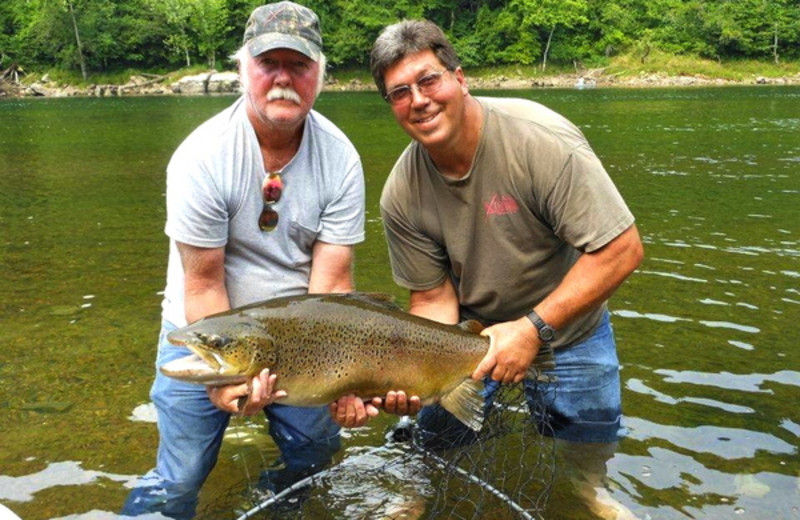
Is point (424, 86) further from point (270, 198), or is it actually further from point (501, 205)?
point (270, 198)

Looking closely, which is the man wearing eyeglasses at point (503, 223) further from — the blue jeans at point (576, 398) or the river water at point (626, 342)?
the river water at point (626, 342)

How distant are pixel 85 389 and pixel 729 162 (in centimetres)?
1714

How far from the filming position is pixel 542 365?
415cm

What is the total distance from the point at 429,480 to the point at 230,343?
6.87 feet

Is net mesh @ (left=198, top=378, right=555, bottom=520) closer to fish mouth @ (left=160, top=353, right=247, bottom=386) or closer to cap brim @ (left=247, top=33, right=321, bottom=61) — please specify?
fish mouth @ (left=160, top=353, right=247, bottom=386)

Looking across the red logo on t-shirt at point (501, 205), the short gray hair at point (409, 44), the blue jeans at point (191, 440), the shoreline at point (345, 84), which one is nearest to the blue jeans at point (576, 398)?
the blue jeans at point (191, 440)

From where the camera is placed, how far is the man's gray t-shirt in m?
3.63

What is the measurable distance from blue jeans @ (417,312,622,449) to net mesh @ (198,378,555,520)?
0.9 inches

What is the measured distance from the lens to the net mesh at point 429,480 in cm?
444

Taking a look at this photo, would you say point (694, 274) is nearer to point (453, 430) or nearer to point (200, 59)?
point (453, 430)

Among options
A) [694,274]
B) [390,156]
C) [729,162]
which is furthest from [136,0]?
[694,274]

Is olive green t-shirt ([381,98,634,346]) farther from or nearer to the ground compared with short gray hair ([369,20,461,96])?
nearer to the ground

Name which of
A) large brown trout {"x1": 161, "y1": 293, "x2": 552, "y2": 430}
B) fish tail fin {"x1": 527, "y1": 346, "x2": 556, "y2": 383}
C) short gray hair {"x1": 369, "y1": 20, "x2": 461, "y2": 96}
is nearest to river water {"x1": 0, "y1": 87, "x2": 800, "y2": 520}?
fish tail fin {"x1": 527, "y1": 346, "x2": 556, "y2": 383}

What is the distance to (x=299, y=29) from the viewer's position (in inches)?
146
